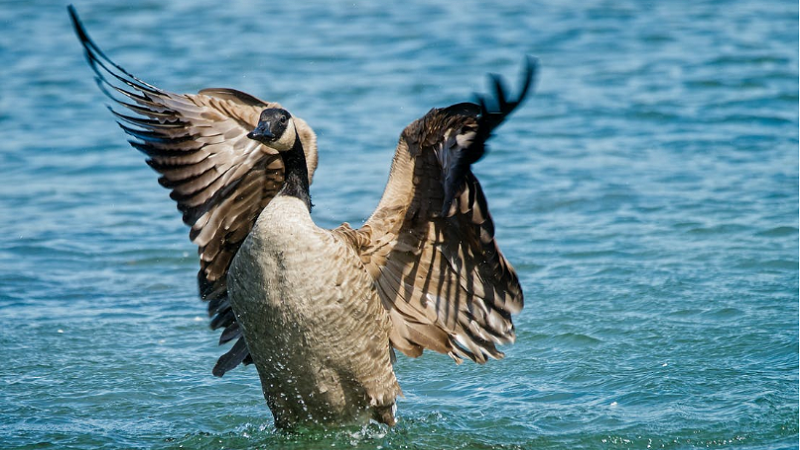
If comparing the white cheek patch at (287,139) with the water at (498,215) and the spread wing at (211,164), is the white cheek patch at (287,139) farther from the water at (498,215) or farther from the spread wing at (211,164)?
the water at (498,215)

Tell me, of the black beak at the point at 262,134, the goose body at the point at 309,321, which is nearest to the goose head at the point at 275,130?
the black beak at the point at 262,134

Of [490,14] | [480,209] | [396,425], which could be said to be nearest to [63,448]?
[396,425]

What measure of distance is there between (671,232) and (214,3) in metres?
13.1

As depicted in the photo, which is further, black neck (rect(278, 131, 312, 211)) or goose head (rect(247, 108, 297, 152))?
black neck (rect(278, 131, 312, 211))

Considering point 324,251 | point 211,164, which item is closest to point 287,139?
point 324,251

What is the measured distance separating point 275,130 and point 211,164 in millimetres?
976

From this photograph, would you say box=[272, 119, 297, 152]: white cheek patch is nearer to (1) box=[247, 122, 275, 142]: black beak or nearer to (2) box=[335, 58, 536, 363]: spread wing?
(1) box=[247, 122, 275, 142]: black beak

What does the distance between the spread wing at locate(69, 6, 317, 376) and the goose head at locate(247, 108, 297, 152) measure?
2.34 feet

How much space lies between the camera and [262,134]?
5.45m

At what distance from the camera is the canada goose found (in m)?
5.41

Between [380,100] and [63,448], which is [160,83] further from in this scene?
[63,448]

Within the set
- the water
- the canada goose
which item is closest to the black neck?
the canada goose

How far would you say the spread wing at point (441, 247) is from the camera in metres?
5.34

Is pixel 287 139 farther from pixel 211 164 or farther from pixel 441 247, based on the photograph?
pixel 441 247
